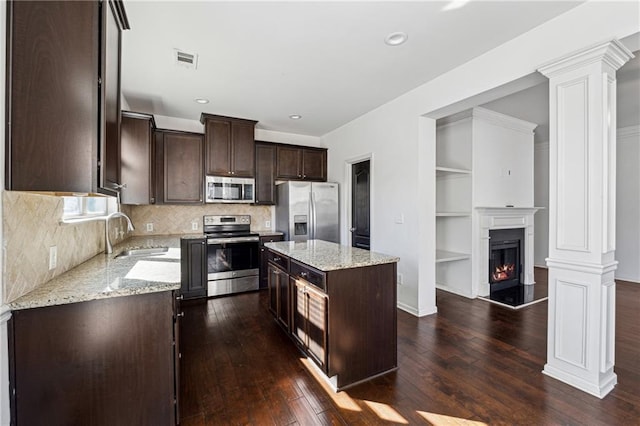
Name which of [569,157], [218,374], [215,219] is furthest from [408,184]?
[215,219]

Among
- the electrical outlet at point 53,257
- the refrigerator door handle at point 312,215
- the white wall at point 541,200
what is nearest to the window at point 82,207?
the electrical outlet at point 53,257

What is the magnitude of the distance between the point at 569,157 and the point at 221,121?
405 cm

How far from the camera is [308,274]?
219 centimetres

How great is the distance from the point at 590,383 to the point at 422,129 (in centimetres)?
263

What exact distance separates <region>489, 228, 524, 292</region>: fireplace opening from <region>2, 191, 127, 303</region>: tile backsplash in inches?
187

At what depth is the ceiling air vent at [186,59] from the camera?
99.7 inches

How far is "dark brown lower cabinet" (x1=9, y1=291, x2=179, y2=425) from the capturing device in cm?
124

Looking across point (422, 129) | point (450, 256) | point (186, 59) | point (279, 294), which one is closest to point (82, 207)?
point (186, 59)

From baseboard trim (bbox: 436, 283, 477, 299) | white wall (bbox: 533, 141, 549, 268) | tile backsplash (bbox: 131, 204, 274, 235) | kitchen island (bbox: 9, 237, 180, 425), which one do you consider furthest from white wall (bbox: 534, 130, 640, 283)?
kitchen island (bbox: 9, 237, 180, 425)

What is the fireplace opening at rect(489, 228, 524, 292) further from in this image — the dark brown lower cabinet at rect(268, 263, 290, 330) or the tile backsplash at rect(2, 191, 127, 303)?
the tile backsplash at rect(2, 191, 127, 303)

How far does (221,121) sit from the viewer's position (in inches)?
165

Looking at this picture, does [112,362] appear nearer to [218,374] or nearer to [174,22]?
[218,374]

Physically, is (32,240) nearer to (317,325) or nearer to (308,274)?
(308,274)

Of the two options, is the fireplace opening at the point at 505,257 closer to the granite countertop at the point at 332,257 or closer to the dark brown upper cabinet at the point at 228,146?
the granite countertop at the point at 332,257
